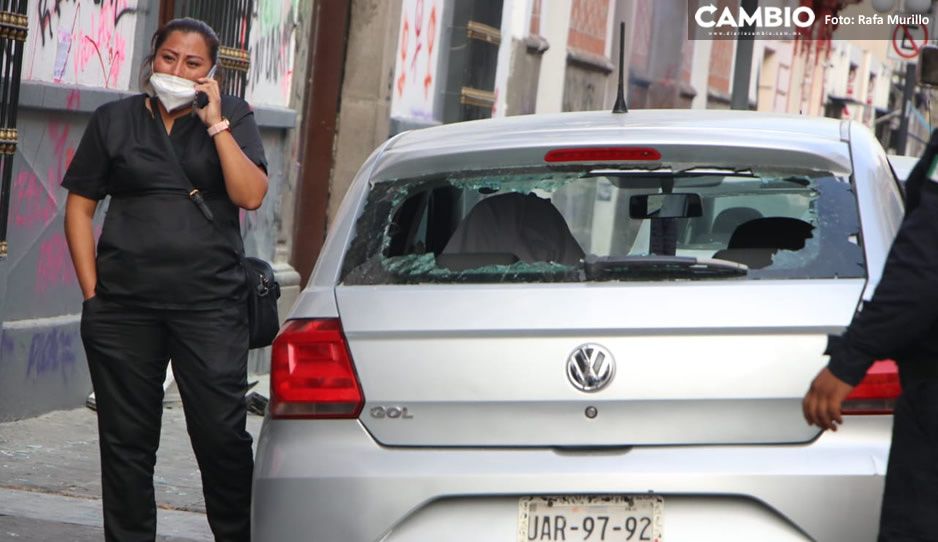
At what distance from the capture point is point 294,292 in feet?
41.5

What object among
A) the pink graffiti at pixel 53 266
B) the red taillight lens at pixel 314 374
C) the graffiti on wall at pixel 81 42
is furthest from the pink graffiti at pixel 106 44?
the red taillight lens at pixel 314 374

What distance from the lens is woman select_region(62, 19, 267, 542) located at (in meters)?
5.42

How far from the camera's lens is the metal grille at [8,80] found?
314 inches

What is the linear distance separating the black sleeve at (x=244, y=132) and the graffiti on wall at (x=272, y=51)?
5.99 meters

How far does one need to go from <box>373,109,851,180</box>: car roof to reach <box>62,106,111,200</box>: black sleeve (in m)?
0.93

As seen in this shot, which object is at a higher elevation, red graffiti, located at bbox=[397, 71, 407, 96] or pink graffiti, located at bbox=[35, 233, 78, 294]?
red graffiti, located at bbox=[397, 71, 407, 96]

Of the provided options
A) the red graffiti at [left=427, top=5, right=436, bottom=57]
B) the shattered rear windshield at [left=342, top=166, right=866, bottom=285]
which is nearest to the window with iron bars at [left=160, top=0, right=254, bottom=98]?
the shattered rear windshield at [left=342, top=166, right=866, bottom=285]

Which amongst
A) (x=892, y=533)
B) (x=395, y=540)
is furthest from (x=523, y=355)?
(x=892, y=533)

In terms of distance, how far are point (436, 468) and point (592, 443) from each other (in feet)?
1.18

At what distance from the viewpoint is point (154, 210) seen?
543 centimetres

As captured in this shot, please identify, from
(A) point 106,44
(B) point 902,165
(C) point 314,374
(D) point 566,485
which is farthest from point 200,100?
(A) point 106,44

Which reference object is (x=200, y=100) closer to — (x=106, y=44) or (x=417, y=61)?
(x=106, y=44)

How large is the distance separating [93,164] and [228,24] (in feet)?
17.5

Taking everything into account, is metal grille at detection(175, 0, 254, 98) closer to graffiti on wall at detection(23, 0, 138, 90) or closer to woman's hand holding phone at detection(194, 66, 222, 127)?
graffiti on wall at detection(23, 0, 138, 90)
